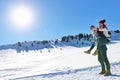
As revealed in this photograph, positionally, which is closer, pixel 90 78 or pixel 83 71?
pixel 90 78

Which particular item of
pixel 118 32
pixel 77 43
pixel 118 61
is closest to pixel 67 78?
pixel 118 61

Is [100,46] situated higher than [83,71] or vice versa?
[100,46]

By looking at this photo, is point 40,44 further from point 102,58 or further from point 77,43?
point 102,58

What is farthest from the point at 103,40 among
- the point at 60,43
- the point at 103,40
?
the point at 60,43

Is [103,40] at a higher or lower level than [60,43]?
higher

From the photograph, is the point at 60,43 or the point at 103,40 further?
the point at 60,43

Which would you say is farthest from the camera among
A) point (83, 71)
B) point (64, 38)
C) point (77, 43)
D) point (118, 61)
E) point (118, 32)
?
point (118, 32)

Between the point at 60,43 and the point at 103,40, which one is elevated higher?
the point at 103,40

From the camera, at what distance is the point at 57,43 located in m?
108

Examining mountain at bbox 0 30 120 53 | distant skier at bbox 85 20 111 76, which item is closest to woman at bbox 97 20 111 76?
distant skier at bbox 85 20 111 76

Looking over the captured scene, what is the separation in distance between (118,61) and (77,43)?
95457mm

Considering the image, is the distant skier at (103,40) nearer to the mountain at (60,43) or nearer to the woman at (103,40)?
the woman at (103,40)

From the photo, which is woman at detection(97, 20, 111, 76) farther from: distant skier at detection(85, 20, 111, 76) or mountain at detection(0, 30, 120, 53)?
mountain at detection(0, 30, 120, 53)

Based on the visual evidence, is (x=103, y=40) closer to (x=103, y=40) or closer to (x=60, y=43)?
(x=103, y=40)
